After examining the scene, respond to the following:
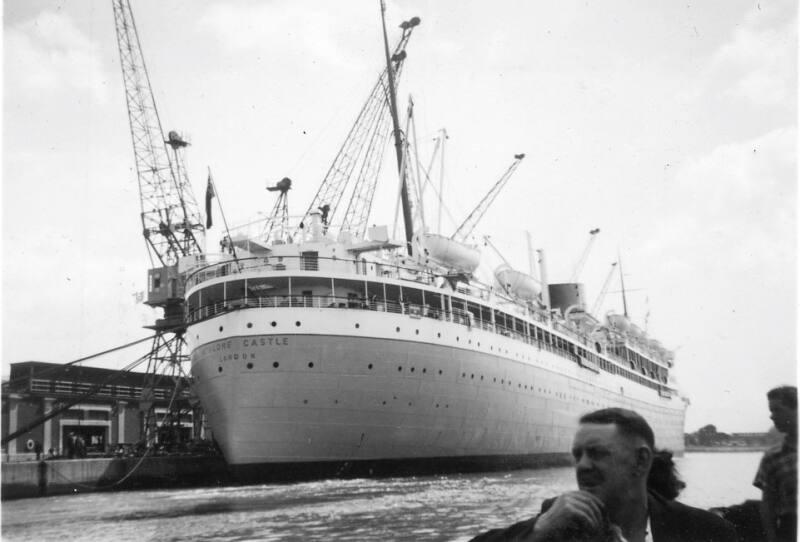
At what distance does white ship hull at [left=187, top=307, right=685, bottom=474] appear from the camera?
27.0m

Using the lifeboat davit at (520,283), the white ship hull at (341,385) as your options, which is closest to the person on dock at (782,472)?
the white ship hull at (341,385)

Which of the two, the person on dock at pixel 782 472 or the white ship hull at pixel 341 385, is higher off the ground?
the white ship hull at pixel 341 385

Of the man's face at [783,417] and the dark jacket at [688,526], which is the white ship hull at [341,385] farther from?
the dark jacket at [688,526]

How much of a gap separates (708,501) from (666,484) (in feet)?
59.9

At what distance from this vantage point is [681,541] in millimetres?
3244

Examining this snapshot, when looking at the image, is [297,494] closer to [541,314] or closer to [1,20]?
[1,20]

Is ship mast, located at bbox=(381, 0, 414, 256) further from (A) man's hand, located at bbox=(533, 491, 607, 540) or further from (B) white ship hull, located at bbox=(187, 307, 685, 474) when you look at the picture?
(A) man's hand, located at bbox=(533, 491, 607, 540)

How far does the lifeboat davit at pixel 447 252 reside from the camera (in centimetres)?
3734

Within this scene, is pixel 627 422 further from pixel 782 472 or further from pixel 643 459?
pixel 782 472

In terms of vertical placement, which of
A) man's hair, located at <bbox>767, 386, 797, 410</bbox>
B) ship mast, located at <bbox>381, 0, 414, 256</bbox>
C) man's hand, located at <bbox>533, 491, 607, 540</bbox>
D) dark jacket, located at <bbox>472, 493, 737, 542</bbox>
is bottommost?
dark jacket, located at <bbox>472, 493, 737, 542</bbox>

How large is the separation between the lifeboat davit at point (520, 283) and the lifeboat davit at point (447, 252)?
1064 centimetres

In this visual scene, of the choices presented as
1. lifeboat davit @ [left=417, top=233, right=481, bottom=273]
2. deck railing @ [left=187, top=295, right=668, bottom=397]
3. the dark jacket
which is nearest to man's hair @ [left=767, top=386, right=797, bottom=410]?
the dark jacket

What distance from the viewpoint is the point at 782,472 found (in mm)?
4363

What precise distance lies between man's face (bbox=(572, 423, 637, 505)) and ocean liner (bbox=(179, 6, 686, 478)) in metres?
24.5
